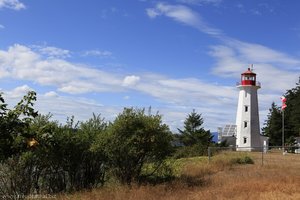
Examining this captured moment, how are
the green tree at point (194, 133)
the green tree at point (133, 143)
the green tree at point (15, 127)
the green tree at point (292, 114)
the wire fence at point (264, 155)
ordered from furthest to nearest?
the green tree at point (292, 114) → the green tree at point (194, 133) → the wire fence at point (264, 155) → the green tree at point (133, 143) → the green tree at point (15, 127)

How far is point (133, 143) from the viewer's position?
17141 millimetres

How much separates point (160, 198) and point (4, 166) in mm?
5107

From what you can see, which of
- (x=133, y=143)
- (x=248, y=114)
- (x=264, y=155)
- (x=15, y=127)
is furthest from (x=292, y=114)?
(x=15, y=127)

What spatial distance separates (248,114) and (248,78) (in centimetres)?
530

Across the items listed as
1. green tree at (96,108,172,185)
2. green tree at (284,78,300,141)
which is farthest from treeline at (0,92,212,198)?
green tree at (284,78,300,141)

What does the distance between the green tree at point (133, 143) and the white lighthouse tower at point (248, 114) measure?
49197mm

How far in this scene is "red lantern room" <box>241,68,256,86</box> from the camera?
65812 millimetres

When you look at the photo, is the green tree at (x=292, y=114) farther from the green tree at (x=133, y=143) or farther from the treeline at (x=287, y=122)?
the green tree at (x=133, y=143)

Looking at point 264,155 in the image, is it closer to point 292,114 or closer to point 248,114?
point 248,114

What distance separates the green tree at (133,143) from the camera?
17.0 metres

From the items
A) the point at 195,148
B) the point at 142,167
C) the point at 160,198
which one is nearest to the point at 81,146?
the point at 142,167

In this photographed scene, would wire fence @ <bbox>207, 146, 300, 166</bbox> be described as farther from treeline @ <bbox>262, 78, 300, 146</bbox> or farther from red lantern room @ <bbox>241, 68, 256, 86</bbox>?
treeline @ <bbox>262, 78, 300, 146</bbox>

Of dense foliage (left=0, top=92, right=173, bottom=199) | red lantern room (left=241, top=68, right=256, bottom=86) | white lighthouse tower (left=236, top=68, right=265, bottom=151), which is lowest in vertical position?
dense foliage (left=0, top=92, right=173, bottom=199)

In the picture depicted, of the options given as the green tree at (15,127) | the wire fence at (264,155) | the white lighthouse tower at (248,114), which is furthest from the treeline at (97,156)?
the white lighthouse tower at (248,114)
